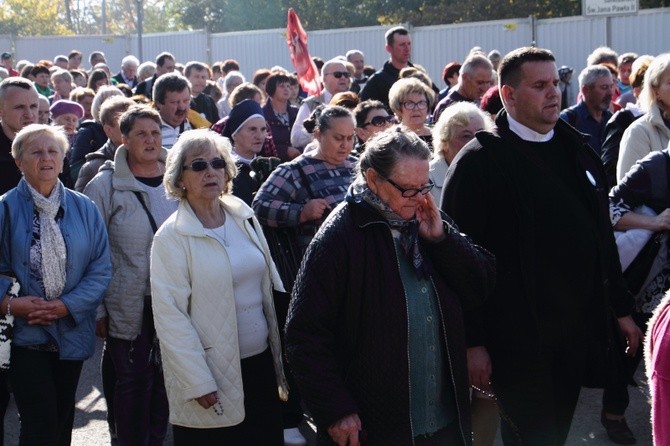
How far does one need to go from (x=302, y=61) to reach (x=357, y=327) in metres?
8.94

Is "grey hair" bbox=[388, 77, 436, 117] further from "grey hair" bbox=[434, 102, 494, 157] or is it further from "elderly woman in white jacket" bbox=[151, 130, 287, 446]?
"elderly woman in white jacket" bbox=[151, 130, 287, 446]

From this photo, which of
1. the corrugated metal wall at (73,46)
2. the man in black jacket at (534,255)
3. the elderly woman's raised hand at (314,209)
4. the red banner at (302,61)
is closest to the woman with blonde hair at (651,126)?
the man in black jacket at (534,255)

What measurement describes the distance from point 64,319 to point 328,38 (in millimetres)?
19803

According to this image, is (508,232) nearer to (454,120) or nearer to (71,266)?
(454,120)

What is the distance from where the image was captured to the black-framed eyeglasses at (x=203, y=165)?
4980mm

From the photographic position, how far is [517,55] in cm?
468

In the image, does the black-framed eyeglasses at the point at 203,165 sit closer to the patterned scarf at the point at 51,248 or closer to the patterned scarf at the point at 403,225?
the patterned scarf at the point at 51,248

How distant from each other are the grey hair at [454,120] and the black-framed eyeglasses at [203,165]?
1727 mm

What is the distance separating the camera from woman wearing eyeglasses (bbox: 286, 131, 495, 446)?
3.79 meters

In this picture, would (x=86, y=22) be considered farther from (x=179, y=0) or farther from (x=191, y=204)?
(x=191, y=204)

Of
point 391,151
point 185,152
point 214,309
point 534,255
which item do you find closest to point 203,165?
point 185,152

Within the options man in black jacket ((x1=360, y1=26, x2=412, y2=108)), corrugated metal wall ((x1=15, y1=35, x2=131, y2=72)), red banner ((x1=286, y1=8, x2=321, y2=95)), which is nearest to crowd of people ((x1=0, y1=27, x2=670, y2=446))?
man in black jacket ((x1=360, y1=26, x2=412, y2=108))

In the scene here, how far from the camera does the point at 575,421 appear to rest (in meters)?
6.66

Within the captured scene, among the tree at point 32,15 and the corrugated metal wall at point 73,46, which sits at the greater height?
the tree at point 32,15
